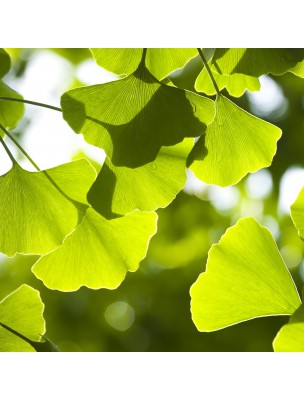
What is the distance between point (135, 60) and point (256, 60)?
0.13m

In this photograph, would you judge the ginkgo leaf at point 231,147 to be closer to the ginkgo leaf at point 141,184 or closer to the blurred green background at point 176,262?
the ginkgo leaf at point 141,184

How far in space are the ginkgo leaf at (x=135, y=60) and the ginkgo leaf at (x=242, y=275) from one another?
18cm

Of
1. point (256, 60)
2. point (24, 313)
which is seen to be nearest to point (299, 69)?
point (256, 60)

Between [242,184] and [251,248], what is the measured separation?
2.86 meters

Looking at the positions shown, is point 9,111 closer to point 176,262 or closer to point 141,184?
point 141,184

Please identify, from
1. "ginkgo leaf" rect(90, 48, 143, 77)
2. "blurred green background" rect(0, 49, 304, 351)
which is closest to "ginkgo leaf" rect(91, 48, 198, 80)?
"ginkgo leaf" rect(90, 48, 143, 77)

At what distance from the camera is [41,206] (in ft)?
1.95

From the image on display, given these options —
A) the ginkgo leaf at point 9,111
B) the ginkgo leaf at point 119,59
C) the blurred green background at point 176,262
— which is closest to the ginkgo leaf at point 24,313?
the ginkgo leaf at point 9,111

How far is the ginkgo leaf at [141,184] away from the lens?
1.71ft

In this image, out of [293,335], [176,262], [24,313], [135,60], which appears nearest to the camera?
[293,335]

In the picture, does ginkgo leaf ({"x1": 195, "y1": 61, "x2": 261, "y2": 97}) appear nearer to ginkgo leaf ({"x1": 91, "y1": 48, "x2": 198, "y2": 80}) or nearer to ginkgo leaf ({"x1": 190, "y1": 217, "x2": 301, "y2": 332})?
ginkgo leaf ({"x1": 91, "y1": 48, "x2": 198, "y2": 80})

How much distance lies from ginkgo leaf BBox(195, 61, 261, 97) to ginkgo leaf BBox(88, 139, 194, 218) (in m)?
0.09
